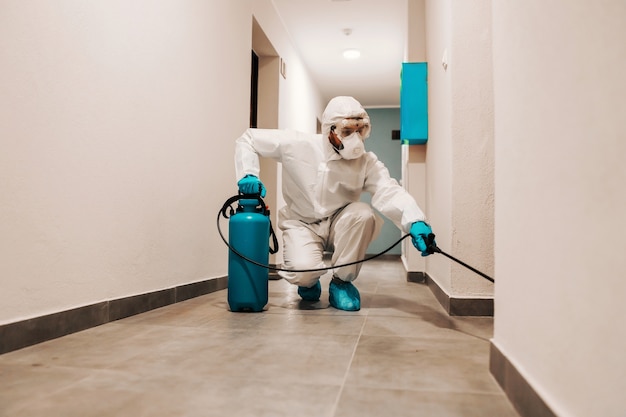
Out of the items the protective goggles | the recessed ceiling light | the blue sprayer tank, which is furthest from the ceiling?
the blue sprayer tank

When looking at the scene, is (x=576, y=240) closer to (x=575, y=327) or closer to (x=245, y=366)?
(x=575, y=327)

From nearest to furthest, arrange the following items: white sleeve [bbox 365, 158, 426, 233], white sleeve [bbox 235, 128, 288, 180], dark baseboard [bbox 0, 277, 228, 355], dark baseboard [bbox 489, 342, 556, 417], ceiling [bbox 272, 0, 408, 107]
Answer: dark baseboard [bbox 489, 342, 556, 417] < dark baseboard [bbox 0, 277, 228, 355] < white sleeve [bbox 365, 158, 426, 233] < white sleeve [bbox 235, 128, 288, 180] < ceiling [bbox 272, 0, 408, 107]

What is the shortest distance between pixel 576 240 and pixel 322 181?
1.69 metres

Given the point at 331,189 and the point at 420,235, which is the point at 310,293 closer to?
the point at 331,189

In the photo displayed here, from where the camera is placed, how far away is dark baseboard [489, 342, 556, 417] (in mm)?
775

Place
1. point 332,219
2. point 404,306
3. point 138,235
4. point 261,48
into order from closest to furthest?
point 138,235 → point 404,306 → point 332,219 → point 261,48

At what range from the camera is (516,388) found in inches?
35.8

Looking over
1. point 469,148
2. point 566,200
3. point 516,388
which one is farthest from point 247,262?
point 566,200

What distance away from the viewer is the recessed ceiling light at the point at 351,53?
541cm

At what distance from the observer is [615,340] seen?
1.70ft

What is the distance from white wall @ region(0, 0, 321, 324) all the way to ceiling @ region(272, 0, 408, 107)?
6.06 ft

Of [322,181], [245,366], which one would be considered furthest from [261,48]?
[245,366]

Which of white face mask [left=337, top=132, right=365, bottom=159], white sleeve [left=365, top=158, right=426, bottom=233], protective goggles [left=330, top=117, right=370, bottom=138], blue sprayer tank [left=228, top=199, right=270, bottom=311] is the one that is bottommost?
blue sprayer tank [left=228, top=199, right=270, bottom=311]

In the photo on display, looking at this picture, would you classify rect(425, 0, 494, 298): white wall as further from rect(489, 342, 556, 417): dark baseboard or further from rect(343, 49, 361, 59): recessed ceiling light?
rect(343, 49, 361, 59): recessed ceiling light
